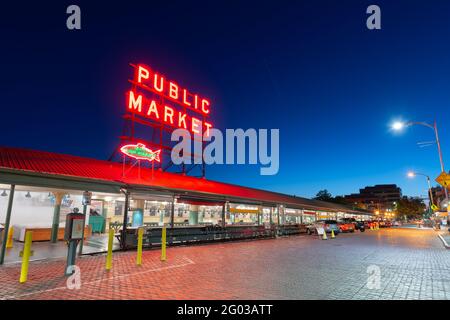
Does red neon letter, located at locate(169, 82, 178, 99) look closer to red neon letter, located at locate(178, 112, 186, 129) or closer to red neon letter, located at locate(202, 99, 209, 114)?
red neon letter, located at locate(178, 112, 186, 129)

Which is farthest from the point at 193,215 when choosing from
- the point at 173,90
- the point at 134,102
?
the point at 173,90

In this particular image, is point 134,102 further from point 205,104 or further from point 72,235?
point 72,235

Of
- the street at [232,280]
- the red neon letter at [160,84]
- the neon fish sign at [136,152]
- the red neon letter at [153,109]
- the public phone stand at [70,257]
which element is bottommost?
the street at [232,280]

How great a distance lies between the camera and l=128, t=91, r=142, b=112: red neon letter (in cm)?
2338

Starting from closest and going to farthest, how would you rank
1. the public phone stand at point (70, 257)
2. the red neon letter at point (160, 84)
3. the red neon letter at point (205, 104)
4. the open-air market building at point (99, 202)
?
the public phone stand at point (70, 257) < the open-air market building at point (99, 202) < the red neon letter at point (160, 84) < the red neon letter at point (205, 104)

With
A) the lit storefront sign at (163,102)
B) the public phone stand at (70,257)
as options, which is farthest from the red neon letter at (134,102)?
the public phone stand at (70,257)

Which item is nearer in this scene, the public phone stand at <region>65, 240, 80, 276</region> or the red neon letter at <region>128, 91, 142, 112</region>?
the public phone stand at <region>65, 240, 80, 276</region>

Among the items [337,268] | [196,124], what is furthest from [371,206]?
[337,268]

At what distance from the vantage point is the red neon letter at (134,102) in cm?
2338

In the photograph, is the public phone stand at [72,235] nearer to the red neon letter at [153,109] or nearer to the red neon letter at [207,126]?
the red neon letter at [153,109]

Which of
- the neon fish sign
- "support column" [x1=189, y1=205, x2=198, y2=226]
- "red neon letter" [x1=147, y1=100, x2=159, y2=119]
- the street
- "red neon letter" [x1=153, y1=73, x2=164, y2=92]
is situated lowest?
the street

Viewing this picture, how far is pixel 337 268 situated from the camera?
952cm

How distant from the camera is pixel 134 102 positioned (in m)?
23.7

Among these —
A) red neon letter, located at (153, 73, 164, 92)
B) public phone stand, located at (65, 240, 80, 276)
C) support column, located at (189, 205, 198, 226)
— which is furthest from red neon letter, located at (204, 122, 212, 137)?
public phone stand, located at (65, 240, 80, 276)
